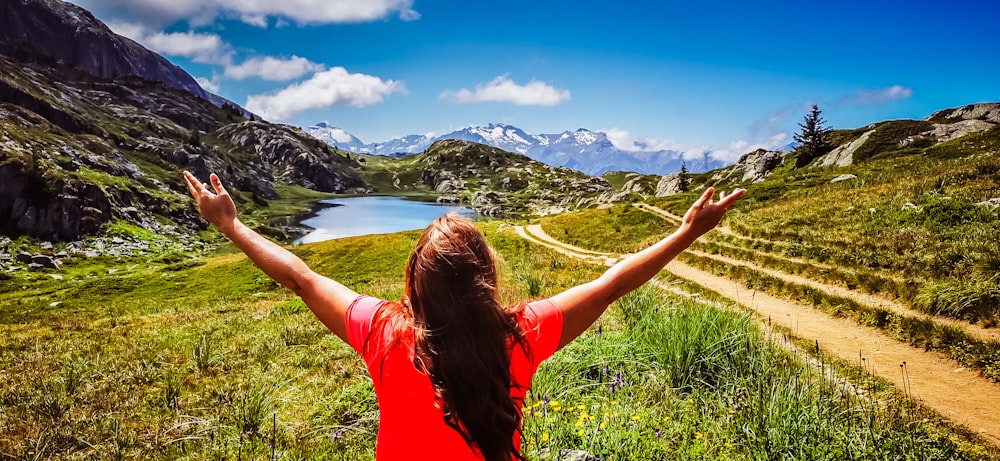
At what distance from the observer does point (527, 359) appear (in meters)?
2.56

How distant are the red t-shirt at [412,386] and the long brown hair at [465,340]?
66 mm

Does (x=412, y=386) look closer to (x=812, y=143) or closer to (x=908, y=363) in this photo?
(x=908, y=363)

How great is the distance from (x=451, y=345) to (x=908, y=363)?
1213 cm

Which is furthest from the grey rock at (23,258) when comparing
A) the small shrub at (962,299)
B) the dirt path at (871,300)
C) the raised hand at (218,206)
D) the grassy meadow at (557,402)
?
the small shrub at (962,299)

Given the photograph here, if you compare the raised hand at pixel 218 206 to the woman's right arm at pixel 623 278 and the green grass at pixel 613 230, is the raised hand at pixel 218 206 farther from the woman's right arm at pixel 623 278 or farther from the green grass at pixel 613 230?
the green grass at pixel 613 230

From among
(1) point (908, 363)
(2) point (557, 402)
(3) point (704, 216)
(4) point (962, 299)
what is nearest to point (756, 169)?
(4) point (962, 299)

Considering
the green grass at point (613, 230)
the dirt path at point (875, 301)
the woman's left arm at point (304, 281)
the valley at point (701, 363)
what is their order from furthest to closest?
the green grass at point (613, 230) < the dirt path at point (875, 301) < the valley at point (701, 363) < the woman's left arm at point (304, 281)

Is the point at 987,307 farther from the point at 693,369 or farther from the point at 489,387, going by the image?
the point at 489,387

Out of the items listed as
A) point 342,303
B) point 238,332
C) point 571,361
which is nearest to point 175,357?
point 238,332

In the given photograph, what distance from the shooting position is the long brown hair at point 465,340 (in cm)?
218

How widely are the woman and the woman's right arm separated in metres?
0.03

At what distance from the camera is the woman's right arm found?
108 inches

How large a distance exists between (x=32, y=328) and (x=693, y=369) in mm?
25535

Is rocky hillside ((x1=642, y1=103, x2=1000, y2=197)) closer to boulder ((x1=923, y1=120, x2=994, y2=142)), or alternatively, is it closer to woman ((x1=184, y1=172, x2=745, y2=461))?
boulder ((x1=923, y1=120, x2=994, y2=142))
